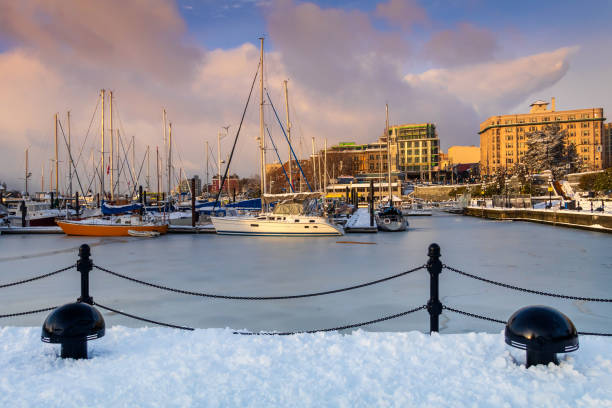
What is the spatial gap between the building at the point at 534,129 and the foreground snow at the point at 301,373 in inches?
6286

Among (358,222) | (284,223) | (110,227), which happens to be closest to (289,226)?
(284,223)

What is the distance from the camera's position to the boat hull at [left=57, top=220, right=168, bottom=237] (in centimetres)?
3919

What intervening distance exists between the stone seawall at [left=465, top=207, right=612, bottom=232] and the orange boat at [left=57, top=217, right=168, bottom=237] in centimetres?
3596

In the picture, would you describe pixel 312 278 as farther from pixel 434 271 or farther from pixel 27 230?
pixel 27 230

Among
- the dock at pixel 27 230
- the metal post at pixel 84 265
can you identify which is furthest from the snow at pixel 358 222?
the metal post at pixel 84 265

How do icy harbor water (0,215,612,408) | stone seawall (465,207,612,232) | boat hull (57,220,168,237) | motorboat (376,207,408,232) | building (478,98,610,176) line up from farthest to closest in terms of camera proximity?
building (478,98,610,176)
motorboat (376,207,408,232)
boat hull (57,220,168,237)
stone seawall (465,207,612,232)
icy harbor water (0,215,612,408)

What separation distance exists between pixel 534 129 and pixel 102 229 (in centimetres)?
15656

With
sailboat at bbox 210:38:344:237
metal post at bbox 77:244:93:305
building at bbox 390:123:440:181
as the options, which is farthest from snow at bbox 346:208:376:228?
building at bbox 390:123:440:181

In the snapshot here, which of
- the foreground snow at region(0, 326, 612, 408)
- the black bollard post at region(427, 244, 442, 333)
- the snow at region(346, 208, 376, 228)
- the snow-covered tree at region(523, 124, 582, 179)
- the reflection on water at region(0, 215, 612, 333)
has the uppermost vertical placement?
the snow-covered tree at region(523, 124, 582, 179)

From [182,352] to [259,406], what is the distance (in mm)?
1848

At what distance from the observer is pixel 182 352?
19.3 ft

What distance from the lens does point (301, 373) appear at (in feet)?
16.9

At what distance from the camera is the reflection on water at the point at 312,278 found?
1103 centimetres

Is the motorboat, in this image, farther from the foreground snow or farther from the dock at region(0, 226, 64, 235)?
the foreground snow
